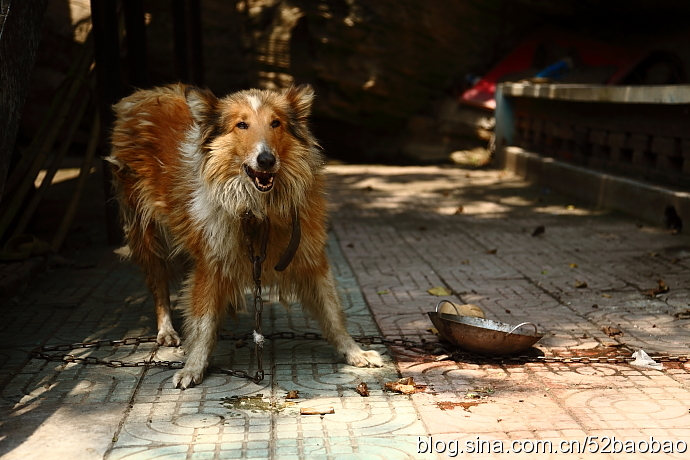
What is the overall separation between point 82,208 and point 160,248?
5.45 m

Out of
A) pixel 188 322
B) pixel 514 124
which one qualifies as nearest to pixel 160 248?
pixel 188 322

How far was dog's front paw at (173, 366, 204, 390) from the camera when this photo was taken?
432 cm

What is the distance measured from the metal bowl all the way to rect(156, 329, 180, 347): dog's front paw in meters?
1.80

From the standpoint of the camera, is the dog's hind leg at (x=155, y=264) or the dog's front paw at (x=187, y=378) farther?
the dog's hind leg at (x=155, y=264)

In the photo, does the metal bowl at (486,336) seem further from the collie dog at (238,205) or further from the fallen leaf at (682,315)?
the fallen leaf at (682,315)

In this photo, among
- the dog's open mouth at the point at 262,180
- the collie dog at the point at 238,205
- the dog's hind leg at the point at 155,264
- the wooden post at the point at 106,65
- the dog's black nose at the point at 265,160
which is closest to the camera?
the dog's black nose at the point at 265,160

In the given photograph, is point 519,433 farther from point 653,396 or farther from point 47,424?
point 47,424

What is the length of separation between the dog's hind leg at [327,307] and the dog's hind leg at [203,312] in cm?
49

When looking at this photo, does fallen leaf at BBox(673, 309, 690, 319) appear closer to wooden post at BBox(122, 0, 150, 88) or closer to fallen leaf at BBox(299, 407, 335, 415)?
fallen leaf at BBox(299, 407, 335, 415)

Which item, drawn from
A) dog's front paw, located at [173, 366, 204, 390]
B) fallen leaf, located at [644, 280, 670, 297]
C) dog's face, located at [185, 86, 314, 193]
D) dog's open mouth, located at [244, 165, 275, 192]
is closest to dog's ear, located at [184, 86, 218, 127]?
dog's face, located at [185, 86, 314, 193]

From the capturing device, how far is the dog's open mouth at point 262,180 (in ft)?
13.9

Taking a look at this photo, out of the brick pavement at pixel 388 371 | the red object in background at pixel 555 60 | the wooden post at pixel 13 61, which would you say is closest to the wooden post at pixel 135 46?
the brick pavement at pixel 388 371

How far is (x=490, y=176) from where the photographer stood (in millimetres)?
13805

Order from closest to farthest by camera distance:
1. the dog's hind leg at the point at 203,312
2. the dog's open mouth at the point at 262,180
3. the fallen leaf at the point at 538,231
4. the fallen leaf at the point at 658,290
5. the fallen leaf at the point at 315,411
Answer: the fallen leaf at the point at 315,411, the dog's open mouth at the point at 262,180, the dog's hind leg at the point at 203,312, the fallen leaf at the point at 658,290, the fallen leaf at the point at 538,231
